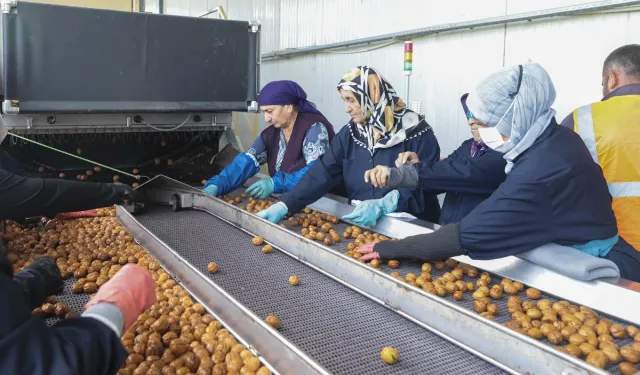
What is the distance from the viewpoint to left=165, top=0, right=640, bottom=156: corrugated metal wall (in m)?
4.18

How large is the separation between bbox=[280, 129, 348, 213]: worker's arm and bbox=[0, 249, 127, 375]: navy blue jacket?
2.26m

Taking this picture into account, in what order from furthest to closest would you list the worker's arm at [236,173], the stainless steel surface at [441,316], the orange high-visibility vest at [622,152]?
1. the worker's arm at [236,173]
2. the orange high-visibility vest at [622,152]
3. the stainless steel surface at [441,316]

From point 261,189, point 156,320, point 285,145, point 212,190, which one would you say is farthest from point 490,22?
point 156,320

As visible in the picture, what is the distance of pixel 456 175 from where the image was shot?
3.16 meters

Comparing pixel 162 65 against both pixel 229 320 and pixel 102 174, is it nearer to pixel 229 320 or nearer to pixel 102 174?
pixel 102 174

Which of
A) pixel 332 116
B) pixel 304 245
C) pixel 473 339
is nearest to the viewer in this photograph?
pixel 473 339

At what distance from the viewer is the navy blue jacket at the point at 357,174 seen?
12.0 ft

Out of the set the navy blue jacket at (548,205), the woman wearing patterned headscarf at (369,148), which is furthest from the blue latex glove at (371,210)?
the navy blue jacket at (548,205)

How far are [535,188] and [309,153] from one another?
2378 millimetres

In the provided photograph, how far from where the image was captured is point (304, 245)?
2752 millimetres

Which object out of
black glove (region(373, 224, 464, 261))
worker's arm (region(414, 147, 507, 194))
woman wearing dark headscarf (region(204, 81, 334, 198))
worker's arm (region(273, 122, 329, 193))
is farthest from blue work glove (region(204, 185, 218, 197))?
black glove (region(373, 224, 464, 261))

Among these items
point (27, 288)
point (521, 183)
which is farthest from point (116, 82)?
point (521, 183)

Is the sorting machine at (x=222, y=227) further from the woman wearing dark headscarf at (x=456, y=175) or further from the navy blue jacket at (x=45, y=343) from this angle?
the navy blue jacket at (x=45, y=343)

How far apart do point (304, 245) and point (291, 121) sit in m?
1.99
